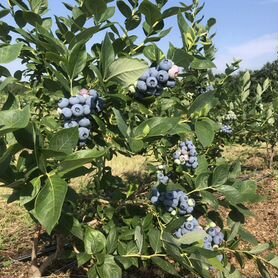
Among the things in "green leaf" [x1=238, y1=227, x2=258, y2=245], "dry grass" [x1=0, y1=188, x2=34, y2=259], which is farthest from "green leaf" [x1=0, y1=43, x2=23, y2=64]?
"dry grass" [x1=0, y1=188, x2=34, y2=259]

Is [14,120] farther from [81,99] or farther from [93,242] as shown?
[93,242]

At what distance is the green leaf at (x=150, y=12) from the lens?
4.03 feet

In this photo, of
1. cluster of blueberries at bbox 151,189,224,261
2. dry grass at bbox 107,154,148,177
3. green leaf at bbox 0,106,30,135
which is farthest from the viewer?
dry grass at bbox 107,154,148,177

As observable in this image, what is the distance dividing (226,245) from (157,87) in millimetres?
753

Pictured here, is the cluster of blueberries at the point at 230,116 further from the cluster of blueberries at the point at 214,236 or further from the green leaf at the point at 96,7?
the green leaf at the point at 96,7

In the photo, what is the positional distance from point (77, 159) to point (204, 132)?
45 cm

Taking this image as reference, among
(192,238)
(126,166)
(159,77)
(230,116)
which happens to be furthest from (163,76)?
(126,166)

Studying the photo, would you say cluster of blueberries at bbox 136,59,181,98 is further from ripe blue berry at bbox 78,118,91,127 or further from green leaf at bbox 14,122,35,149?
green leaf at bbox 14,122,35,149

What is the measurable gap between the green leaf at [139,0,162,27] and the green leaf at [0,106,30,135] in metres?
0.53

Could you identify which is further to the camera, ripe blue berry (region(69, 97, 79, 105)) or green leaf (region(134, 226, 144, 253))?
green leaf (region(134, 226, 144, 253))

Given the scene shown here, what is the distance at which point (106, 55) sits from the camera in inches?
43.7

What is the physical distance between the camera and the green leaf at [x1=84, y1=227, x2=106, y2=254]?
1.39 meters

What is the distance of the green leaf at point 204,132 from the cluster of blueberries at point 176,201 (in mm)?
309

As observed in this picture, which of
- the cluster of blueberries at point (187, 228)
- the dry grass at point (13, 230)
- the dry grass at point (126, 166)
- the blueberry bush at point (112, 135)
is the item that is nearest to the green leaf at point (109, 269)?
the blueberry bush at point (112, 135)
